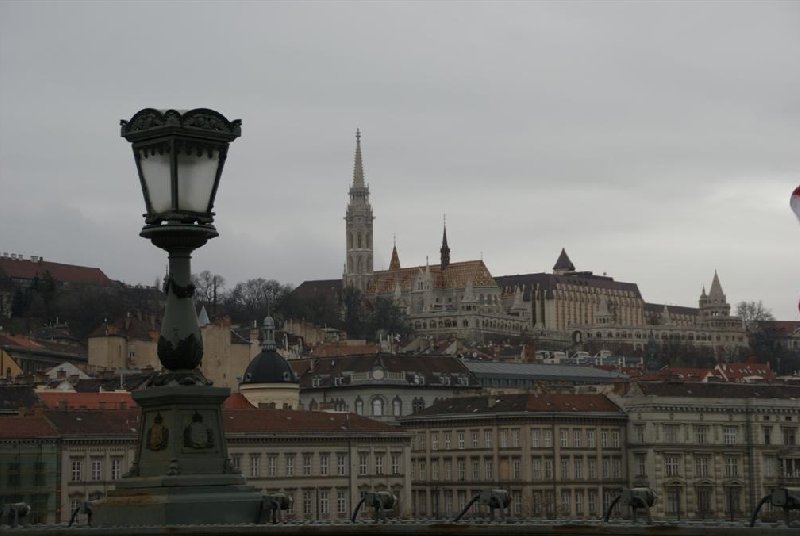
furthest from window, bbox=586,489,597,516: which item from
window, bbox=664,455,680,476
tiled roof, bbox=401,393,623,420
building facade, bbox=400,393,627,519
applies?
tiled roof, bbox=401,393,623,420

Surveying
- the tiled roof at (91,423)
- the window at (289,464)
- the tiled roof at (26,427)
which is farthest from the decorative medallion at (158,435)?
the window at (289,464)

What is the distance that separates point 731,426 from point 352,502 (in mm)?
29288

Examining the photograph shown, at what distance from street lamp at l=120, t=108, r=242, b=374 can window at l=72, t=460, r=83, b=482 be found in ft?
219

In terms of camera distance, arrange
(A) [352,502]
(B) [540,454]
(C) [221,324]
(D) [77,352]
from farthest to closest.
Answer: (D) [77,352] < (C) [221,324] < (B) [540,454] < (A) [352,502]

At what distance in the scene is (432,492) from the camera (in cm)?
10525

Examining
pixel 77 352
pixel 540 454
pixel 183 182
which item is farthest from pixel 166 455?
pixel 77 352

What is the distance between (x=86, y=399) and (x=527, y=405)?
25186 millimetres

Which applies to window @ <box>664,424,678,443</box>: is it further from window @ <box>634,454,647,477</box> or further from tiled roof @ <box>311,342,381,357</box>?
tiled roof @ <box>311,342,381,357</box>

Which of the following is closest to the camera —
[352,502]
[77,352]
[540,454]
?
[352,502]

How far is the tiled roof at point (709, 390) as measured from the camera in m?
108

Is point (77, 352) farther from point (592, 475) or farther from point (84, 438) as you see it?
point (84, 438)

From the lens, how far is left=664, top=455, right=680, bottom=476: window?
10488cm

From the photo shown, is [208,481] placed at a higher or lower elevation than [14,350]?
lower

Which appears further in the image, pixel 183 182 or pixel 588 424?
pixel 588 424
